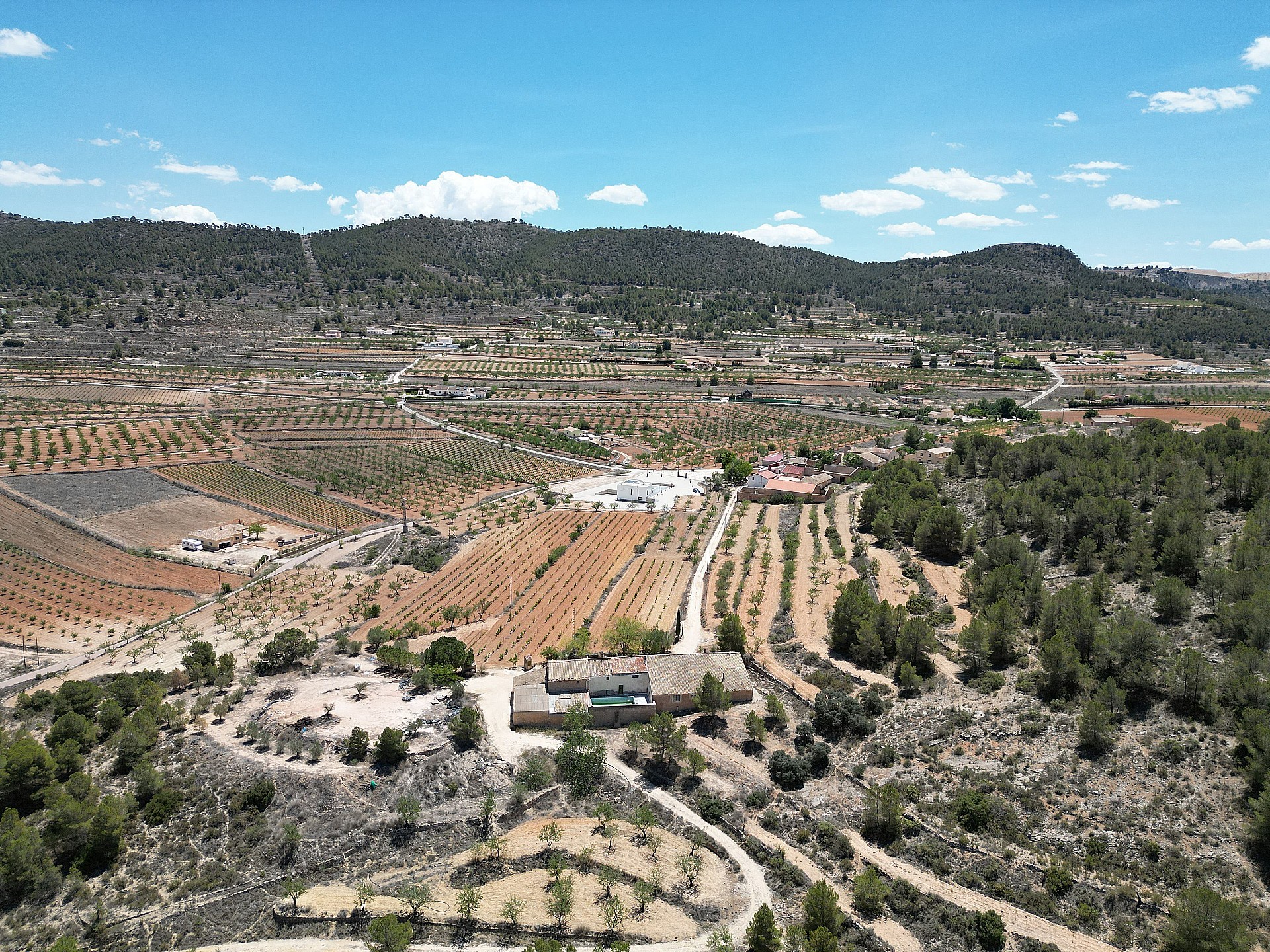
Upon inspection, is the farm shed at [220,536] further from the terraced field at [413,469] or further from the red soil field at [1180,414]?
A: the red soil field at [1180,414]

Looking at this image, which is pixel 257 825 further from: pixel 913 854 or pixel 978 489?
pixel 978 489

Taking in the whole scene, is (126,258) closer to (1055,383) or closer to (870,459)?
(870,459)

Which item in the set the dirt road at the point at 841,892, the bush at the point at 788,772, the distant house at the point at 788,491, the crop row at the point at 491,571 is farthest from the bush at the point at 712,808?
the distant house at the point at 788,491

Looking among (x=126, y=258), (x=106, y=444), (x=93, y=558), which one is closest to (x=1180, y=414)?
(x=93, y=558)

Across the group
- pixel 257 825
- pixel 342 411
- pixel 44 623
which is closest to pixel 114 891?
pixel 257 825

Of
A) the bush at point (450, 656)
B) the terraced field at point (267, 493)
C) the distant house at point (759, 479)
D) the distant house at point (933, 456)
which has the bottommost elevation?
the bush at point (450, 656)

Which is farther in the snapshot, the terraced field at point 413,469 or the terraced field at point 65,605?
the terraced field at point 413,469

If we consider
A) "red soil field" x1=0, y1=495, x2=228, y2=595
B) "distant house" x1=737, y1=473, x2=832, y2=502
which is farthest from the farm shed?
"distant house" x1=737, y1=473, x2=832, y2=502

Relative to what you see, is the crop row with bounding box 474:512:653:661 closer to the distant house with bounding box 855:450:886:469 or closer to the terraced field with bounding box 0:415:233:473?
the distant house with bounding box 855:450:886:469
